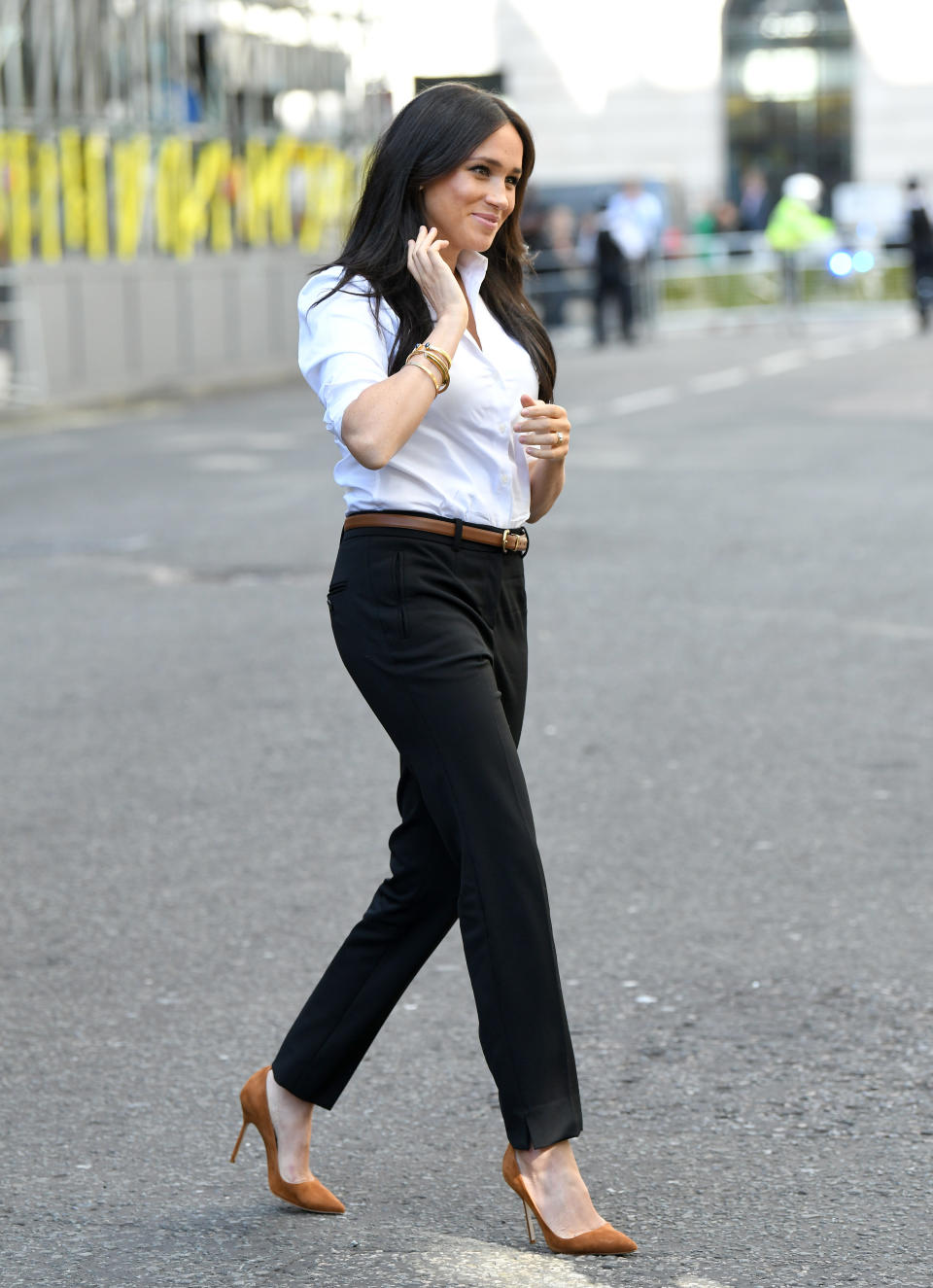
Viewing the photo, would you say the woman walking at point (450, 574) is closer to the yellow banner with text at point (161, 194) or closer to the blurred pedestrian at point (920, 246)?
the yellow banner with text at point (161, 194)

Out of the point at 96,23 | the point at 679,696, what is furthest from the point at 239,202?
the point at 679,696

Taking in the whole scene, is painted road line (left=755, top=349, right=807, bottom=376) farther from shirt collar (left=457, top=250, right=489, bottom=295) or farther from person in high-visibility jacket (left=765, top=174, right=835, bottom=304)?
shirt collar (left=457, top=250, right=489, bottom=295)

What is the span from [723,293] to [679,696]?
85.5ft

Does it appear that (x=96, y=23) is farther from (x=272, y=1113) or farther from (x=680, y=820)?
(x=272, y=1113)

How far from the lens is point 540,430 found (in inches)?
133

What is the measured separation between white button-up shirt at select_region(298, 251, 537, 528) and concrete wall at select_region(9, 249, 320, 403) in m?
18.4

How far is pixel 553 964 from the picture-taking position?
3340mm

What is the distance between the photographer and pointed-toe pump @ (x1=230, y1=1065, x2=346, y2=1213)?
3.55 metres

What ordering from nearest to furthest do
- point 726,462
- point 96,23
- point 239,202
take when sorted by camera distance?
point 726,462 → point 96,23 → point 239,202

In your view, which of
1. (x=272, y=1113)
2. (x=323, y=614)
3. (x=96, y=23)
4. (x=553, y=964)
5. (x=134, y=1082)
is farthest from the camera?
(x=96, y=23)

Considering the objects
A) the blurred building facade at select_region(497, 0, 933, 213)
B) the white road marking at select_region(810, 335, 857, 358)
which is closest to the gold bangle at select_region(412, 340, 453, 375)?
the white road marking at select_region(810, 335, 857, 358)

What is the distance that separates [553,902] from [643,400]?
15.0m

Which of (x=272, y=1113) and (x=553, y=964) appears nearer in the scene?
(x=553, y=964)

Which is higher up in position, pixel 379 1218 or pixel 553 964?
pixel 553 964
